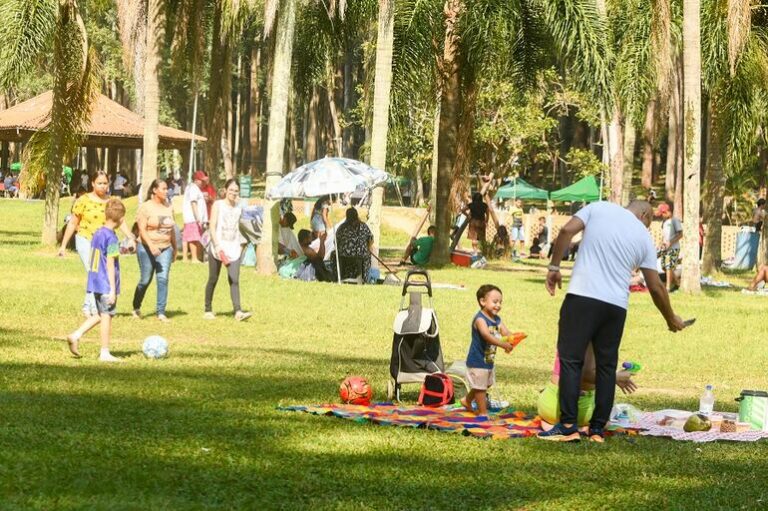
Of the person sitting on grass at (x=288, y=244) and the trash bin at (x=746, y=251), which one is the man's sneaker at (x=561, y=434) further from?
the trash bin at (x=746, y=251)

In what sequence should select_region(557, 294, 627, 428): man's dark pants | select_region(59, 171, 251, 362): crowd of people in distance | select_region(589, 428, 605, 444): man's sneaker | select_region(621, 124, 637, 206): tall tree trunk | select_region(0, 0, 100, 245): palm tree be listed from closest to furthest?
select_region(557, 294, 627, 428): man's dark pants → select_region(589, 428, 605, 444): man's sneaker → select_region(59, 171, 251, 362): crowd of people in distance → select_region(0, 0, 100, 245): palm tree → select_region(621, 124, 637, 206): tall tree trunk

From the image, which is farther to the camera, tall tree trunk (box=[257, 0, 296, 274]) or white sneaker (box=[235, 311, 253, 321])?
tall tree trunk (box=[257, 0, 296, 274])

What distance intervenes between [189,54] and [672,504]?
80.8ft

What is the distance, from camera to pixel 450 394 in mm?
11250

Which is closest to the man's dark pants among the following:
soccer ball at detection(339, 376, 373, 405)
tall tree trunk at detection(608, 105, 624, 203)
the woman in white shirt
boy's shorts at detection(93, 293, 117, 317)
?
soccer ball at detection(339, 376, 373, 405)

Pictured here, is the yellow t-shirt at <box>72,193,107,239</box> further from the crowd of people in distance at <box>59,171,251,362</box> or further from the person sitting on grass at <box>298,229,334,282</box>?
the person sitting on grass at <box>298,229,334,282</box>

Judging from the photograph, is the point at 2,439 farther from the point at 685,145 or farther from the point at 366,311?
the point at 685,145

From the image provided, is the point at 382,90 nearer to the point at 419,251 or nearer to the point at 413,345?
the point at 419,251

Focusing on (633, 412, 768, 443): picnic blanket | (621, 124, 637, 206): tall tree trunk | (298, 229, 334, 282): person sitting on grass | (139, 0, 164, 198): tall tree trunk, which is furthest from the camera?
(621, 124, 637, 206): tall tree trunk

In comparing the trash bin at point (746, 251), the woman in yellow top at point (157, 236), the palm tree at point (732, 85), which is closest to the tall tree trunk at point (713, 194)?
the palm tree at point (732, 85)

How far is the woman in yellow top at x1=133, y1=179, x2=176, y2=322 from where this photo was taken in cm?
1684

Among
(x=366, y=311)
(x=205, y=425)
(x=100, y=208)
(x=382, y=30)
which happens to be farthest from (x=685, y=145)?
(x=205, y=425)

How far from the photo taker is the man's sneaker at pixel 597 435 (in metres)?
9.54

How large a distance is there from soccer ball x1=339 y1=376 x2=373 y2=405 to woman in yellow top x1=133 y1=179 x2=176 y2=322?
6471 millimetres
